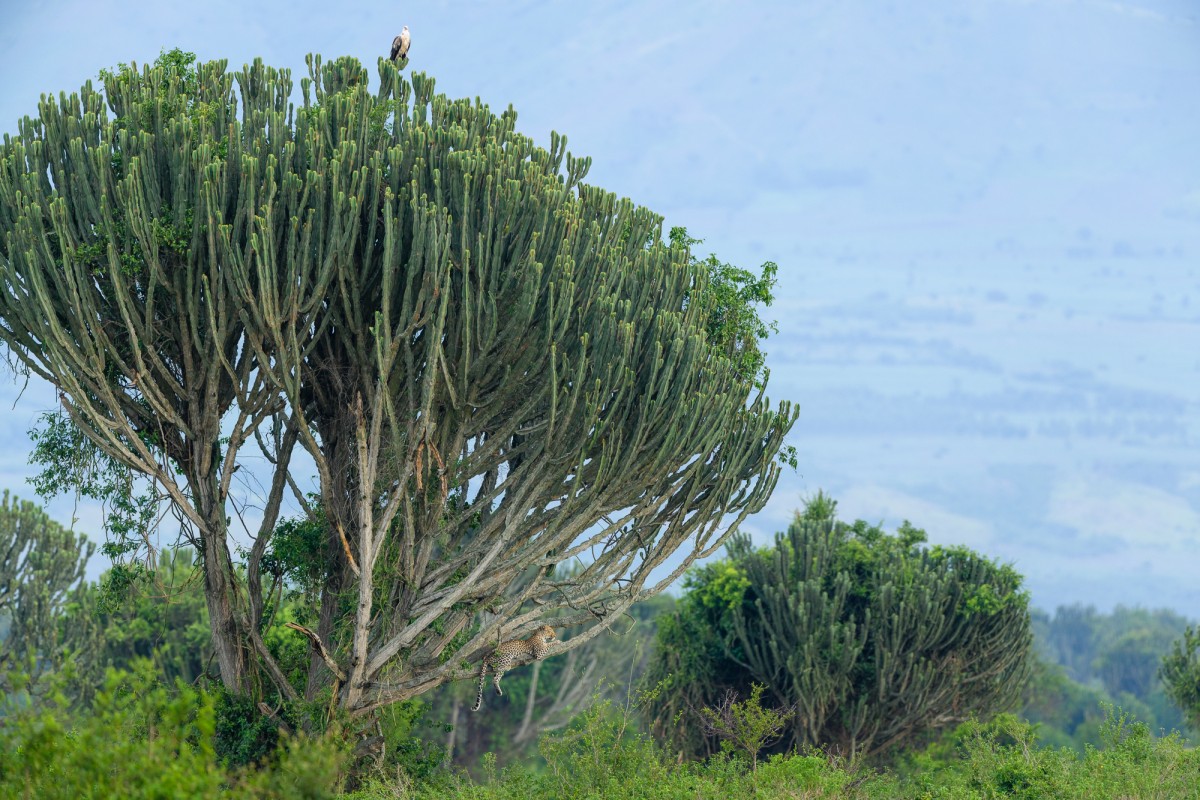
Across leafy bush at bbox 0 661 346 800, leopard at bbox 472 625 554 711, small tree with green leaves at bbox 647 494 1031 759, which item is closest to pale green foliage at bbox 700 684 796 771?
small tree with green leaves at bbox 647 494 1031 759

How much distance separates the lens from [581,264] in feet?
43.8

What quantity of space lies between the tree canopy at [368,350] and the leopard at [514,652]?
167 mm

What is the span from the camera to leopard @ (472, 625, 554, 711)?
47.8 ft

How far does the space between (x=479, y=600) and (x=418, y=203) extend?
4706 millimetres

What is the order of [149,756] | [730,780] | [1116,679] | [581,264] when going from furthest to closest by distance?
[1116,679] < [730,780] < [581,264] < [149,756]

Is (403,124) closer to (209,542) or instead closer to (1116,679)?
(209,542)

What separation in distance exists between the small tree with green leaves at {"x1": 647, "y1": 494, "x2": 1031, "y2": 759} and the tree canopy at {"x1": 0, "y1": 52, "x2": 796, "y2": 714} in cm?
745

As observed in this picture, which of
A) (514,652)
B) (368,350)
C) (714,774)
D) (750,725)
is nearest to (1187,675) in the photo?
(750,725)

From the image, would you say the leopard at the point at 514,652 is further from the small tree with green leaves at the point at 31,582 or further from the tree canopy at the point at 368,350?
the small tree with green leaves at the point at 31,582

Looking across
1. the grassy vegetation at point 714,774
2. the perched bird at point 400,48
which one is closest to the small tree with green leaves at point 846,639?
the grassy vegetation at point 714,774

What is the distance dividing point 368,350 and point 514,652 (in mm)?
3946

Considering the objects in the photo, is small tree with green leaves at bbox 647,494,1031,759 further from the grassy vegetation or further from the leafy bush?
the leafy bush

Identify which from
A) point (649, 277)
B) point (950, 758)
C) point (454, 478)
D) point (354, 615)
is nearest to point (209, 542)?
point (354, 615)

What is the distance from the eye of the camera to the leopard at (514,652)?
47.8 ft
